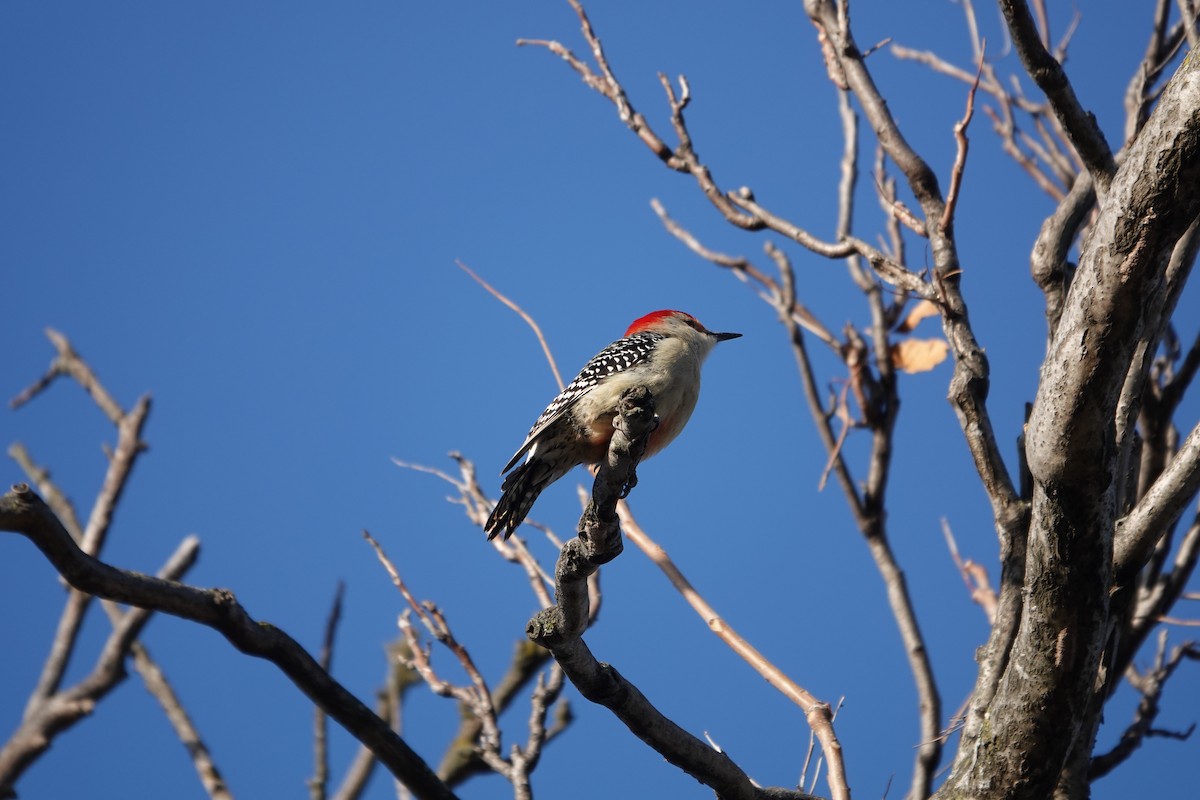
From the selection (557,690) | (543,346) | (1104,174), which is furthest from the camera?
(543,346)

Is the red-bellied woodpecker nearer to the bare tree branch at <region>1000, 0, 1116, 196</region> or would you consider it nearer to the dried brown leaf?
the dried brown leaf

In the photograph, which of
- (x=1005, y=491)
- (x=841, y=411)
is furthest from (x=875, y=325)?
(x=1005, y=491)

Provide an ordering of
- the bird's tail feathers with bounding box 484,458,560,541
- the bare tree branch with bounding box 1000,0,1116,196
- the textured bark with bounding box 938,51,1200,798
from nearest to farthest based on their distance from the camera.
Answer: the textured bark with bounding box 938,51,1200,798 → the bare tree branch with bounding box 1000,0,1116,196 → the bird's tail feathers with bounding box 484,458,560,541

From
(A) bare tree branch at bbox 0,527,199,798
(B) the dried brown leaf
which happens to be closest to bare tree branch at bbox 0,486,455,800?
(A) bare tree branch at bbox 0,527,199,798

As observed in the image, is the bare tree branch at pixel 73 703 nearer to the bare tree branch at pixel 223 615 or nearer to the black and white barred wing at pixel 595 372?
the bare tree branch at pixel 223 615

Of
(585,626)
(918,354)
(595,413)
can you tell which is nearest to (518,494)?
(595,413)

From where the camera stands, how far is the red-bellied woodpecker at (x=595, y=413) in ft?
17.3

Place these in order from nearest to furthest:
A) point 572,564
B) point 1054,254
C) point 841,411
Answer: point 572,564, point 1054,254, point 841,411

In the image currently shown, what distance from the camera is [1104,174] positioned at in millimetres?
3703

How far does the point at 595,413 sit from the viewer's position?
5.32 meters

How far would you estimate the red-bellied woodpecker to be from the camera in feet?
17.3

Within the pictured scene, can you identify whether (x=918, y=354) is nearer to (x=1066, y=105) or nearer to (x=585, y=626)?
(x=1066, y=105)

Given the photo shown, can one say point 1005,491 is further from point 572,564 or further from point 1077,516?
point 572,564

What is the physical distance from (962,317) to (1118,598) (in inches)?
46.0
